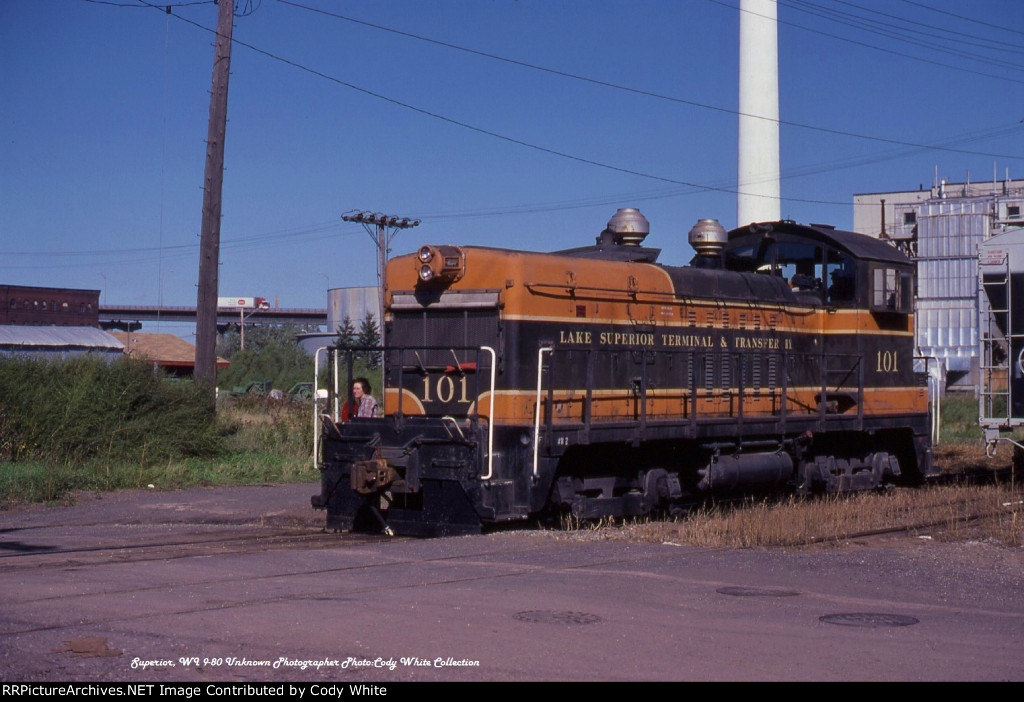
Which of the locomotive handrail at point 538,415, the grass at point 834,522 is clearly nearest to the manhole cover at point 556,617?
the grass at point 834,522

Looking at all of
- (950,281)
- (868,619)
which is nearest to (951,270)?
(950,281)

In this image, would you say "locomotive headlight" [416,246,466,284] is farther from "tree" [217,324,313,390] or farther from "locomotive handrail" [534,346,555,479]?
"tree" [217,324,313,390]

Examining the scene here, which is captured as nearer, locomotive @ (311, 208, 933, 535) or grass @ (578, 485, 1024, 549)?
grass @ (578, 485, 1024, 549)

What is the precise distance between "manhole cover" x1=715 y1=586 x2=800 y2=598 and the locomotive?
320cm

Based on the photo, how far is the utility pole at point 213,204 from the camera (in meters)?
19.2

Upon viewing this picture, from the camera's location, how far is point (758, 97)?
95.5ft

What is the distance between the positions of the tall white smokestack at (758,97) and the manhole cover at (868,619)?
21.9 metres

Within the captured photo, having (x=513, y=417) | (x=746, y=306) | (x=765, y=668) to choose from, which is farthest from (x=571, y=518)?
(x=765, y=668)

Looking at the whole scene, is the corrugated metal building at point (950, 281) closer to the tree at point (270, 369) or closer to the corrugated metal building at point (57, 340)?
the tree at point (270, 369)

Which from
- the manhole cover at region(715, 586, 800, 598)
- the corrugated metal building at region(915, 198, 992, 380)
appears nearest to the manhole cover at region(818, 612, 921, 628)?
the manhole cover at region(715, 586, 800, 598)

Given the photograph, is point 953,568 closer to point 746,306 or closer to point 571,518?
point 571,518

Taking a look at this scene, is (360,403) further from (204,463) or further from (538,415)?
(204,463)

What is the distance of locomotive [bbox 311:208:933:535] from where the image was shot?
11.6m

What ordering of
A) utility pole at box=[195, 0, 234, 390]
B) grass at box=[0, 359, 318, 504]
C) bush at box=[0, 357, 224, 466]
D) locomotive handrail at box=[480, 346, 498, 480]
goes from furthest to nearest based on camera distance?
1. utility pole at box=[195, 0, 234, 390]
2. bush at box=[0, 357, 224, 466]
3. grass at box=[0, 359, 318, 504]
4. locomotive handrail at box=[480, 346, 498, 480]
